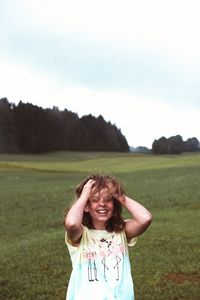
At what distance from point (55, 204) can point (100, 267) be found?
17521mm

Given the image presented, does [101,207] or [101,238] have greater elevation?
[101,207]

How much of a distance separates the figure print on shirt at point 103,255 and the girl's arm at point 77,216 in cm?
13

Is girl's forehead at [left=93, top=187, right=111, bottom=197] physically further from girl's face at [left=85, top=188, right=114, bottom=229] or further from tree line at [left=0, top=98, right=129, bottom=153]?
tree line at [left=0, top=98, right=129, bottom=153]

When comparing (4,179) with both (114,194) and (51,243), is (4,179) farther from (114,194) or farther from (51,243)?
(114,194)

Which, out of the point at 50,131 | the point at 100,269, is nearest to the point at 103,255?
the point at 100,269

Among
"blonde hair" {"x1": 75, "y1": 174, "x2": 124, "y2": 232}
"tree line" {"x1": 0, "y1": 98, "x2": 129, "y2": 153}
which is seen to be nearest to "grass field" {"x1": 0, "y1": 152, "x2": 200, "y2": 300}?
"blonde hair" {"x1": 75, "y1": 174, "x2": 124, "y2": 232}

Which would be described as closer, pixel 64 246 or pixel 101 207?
pixel 101 207

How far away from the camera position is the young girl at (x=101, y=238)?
399cm

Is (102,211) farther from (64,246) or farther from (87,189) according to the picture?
(64,246)

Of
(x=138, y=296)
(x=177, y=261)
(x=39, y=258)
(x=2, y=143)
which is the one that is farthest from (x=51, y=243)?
(x=2, y=143)

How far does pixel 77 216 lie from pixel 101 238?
0.23 meters

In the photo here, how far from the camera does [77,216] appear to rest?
409 centimetres

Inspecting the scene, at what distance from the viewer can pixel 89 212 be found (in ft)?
13.9

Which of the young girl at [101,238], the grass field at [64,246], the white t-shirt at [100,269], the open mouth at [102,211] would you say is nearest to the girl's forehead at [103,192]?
the young girl at [101,238]
